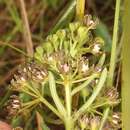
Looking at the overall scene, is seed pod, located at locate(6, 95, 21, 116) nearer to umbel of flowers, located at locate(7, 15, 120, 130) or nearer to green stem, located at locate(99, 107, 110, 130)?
umbel of flowers, located at locate(7, 15, 120, 130)

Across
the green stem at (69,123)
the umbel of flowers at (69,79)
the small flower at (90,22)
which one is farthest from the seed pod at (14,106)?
the small flower at (90,22)

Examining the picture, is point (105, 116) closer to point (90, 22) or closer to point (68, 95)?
point (68, 95)

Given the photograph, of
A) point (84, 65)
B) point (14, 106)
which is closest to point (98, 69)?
point (84, 65)

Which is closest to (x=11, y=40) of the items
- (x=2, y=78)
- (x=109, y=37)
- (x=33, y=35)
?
(x=33, y=35)

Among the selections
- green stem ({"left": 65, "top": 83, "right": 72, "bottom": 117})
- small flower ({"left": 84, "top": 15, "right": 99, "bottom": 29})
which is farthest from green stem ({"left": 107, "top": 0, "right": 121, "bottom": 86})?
green stem ({"left": 65, "top": 83, "right": 72, "bottom": 117})

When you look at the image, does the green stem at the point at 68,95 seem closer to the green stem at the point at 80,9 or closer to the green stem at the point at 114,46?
the green stem at the point at 114,46

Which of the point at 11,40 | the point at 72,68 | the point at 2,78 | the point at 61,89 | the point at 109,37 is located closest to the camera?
the point at 72,68

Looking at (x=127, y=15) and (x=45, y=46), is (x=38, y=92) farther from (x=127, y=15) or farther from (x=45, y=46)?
(x=127, y=15)

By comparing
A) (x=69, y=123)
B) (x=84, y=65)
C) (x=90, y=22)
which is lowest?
(x=69, y=123)
